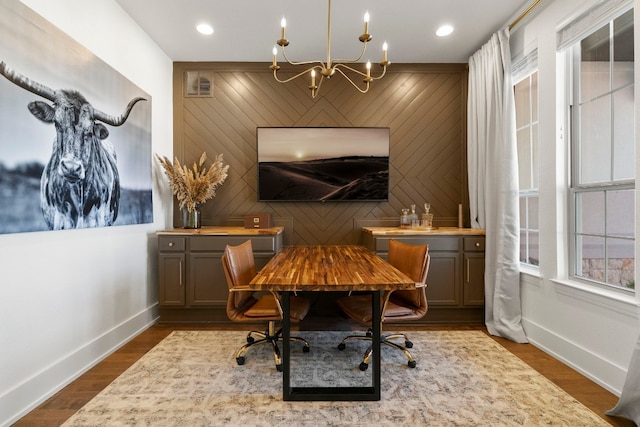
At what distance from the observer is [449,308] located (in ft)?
11.4

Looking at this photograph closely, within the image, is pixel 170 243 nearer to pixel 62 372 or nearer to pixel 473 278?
pixel 62 372

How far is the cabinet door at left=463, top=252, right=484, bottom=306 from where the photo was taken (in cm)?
343

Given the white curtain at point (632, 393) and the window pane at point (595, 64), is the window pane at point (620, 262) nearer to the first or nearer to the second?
the white curtain at point (632, 393)

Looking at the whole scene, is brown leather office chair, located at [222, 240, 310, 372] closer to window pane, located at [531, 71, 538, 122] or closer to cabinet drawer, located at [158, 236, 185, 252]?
cabinet drawer, located at [158, 236, 185, 252]

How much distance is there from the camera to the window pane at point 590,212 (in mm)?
2412

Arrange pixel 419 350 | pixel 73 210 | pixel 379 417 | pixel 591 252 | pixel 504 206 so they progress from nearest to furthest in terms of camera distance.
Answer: pixel 379 417 → pixel 73 210 → pixel 591 252 → pixel 419 350 → pixel 504 206

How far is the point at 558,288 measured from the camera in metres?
2.64

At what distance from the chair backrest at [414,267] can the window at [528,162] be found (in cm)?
127

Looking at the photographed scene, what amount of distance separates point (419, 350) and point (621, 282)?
59.1 inches

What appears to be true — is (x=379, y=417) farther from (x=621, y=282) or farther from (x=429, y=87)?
(x=429, y=87)

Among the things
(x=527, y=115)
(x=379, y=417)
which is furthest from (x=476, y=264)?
(x=379, y=417)

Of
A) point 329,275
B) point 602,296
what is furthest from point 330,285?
point 602,296

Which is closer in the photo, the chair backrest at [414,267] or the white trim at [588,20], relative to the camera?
the white trim at [588,20]

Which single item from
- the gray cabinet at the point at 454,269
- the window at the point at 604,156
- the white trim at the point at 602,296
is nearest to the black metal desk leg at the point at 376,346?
the gray cabinet at the point at 454,269
